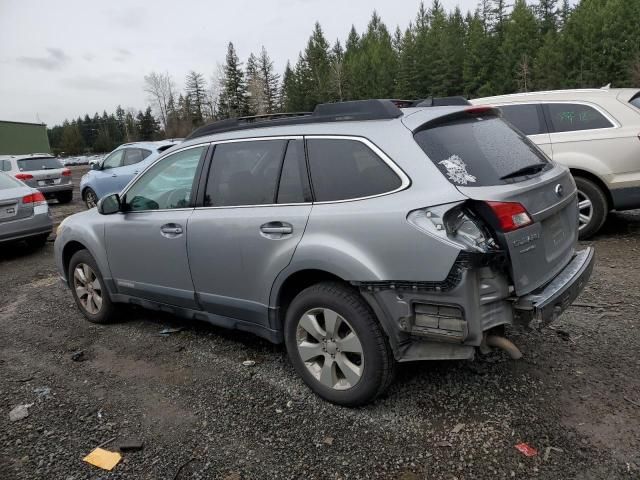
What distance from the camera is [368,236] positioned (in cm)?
272

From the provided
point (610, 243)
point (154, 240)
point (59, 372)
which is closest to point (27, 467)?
point (59, 372)

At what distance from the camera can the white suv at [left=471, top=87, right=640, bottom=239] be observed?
19.3 ft

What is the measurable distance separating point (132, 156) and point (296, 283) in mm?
10043

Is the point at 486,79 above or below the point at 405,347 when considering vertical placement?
above

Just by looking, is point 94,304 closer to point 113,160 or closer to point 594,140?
point 594,140

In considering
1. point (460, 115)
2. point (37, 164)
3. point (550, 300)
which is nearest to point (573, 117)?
point (460, 115)

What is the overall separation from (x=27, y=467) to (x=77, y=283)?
251cm

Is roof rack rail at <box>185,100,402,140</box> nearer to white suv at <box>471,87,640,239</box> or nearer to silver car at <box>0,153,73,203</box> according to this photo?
white suv at <box>471,87,640,239</box>

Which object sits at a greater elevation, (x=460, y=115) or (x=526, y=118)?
(x=460, y=115)

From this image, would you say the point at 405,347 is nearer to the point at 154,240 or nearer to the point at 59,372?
the point at 154,240

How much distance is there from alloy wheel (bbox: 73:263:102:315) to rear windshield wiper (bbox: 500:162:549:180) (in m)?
3.73

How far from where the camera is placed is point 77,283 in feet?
16.4

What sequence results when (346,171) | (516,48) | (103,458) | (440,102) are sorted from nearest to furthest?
(103,458) < (346,171) < (440,102) < (516,48)

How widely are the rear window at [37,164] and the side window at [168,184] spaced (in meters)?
14.1
